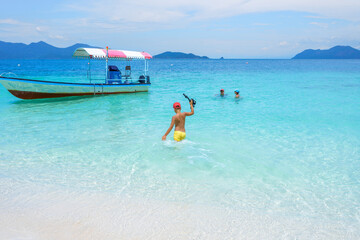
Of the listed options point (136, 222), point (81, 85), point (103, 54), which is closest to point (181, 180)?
point (136, 222)

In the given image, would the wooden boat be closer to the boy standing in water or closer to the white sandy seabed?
the boy standing in water

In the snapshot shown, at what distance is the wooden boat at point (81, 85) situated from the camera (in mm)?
17359

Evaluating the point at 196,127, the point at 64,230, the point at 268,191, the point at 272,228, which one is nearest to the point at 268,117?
the point at 196,127

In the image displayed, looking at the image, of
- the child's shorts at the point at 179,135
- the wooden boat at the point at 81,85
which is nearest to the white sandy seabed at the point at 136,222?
the child's shorts at the point at 179,135

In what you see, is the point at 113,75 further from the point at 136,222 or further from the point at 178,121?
the point at 136,222

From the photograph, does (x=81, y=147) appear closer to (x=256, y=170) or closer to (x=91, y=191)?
(x=91, y=191)

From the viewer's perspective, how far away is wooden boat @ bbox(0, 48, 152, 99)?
1736cm

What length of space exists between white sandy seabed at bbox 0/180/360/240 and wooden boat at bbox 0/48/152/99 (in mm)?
14379

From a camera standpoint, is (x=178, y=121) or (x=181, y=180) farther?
(x=178, y=121)

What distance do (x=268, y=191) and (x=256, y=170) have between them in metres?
1.08

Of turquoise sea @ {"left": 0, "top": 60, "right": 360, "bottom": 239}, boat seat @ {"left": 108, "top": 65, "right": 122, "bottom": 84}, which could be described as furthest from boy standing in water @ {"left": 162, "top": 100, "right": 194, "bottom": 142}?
boat seat @ {"left": 108, "top": 65, "right": 122, "bottom": 84}

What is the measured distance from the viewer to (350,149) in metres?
8.16

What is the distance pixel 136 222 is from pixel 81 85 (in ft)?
54.4

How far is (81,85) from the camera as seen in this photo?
19125mm
